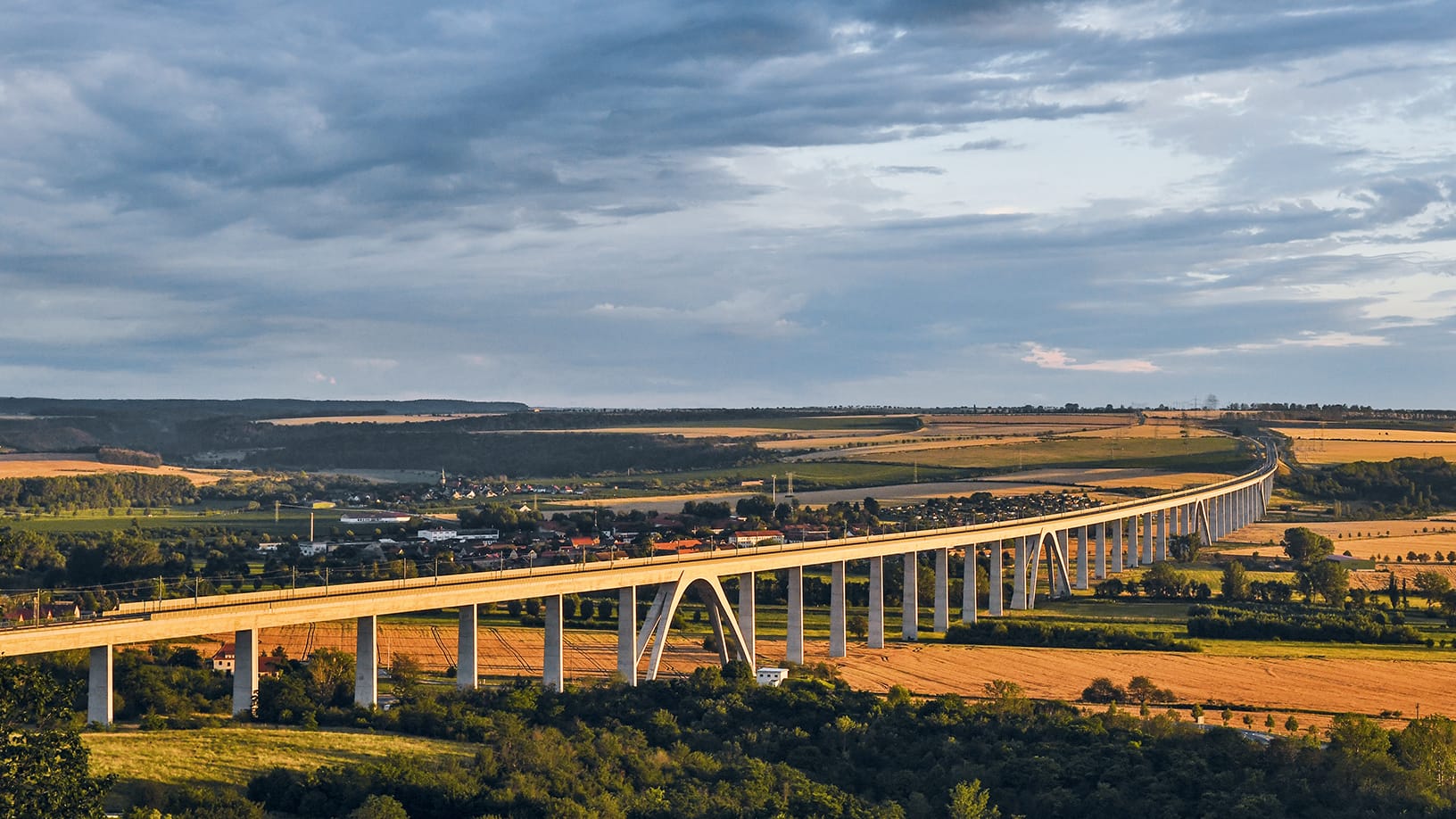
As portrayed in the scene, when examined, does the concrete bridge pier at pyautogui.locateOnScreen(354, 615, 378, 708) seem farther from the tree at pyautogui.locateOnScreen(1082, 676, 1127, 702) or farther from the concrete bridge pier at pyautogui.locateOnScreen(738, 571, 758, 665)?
the tree at pyautogui.locateOnScreen(1082, 676, 1127, 702)

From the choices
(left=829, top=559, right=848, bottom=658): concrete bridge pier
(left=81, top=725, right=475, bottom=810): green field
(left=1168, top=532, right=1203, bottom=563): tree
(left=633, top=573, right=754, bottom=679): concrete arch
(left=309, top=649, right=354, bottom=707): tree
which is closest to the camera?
(left=81, top=725, right=475, bottom=810): green field

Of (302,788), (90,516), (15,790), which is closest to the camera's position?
(15,790)

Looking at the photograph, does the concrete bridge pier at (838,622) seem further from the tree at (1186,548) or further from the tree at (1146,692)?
the tree at (1186,548)

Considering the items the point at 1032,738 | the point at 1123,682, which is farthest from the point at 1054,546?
the point at 1032,738

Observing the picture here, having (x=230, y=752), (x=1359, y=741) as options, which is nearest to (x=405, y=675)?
(x=230, y=752)

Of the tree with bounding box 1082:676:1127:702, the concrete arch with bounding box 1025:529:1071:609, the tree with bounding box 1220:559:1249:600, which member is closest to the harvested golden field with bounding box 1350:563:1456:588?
the tree with bounding box 1220:559:1249:600

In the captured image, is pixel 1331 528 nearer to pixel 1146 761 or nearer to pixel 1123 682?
pixel 1123 682

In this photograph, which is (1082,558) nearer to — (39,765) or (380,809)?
(380,809)
